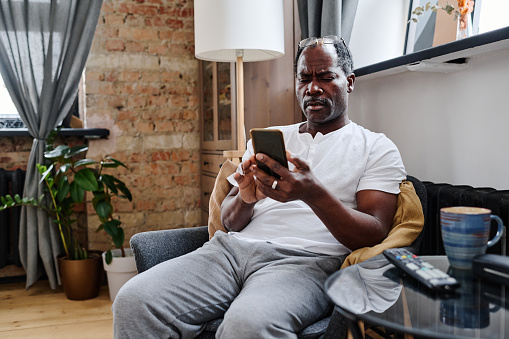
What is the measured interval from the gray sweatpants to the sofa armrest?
14 cm

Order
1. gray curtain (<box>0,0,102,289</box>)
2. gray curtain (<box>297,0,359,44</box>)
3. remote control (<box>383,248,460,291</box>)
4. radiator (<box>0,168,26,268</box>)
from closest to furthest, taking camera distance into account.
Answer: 1. remote control (<box>383,248,460,291</box>)
2. gray curtain (<box>297,0,359,44</box>)
3. gray curtain (<box>0,0,102,289</box>)
4. radiator (<box>0,168,26,268</box>)

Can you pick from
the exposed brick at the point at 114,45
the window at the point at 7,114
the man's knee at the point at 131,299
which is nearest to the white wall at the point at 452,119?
the man's knee at the point at 131,299

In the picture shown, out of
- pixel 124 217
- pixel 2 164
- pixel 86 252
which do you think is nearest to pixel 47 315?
pixel 86 252

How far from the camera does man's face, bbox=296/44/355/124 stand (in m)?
1.73

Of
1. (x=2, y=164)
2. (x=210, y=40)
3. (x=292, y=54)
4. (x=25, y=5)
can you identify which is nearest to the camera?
(x=210, y=40)

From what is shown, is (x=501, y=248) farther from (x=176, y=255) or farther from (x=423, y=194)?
(x=176, y=255)

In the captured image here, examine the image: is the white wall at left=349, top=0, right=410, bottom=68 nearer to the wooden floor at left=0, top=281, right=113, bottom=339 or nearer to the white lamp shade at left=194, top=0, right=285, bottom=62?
the white lamp shade at left=194, top=0, right=285, bottom=62

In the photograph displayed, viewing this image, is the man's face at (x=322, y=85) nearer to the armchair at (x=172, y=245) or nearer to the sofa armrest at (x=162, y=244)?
the armchair at (x=172, y=245)

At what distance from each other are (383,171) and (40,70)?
2465 millimetres

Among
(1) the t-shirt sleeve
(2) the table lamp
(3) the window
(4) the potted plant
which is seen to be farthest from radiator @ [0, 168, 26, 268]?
(1) the t-shirt sleeve

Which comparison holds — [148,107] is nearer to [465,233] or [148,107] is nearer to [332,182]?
[332,182]

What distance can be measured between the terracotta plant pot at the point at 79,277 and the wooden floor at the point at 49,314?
0.04 meters

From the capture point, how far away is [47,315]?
9.18 ft

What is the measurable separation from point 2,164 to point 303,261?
2.62 meters
